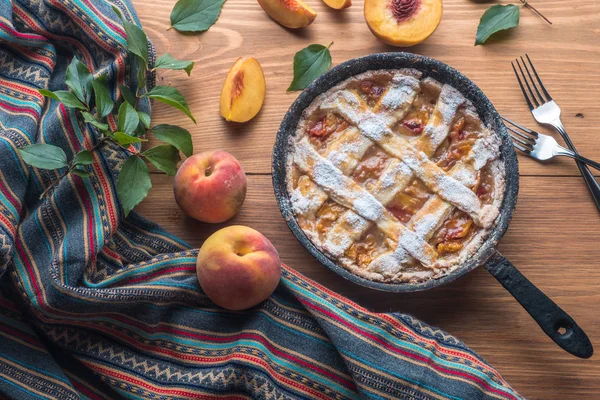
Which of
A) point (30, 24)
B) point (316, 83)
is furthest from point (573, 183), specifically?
point (30, 24)

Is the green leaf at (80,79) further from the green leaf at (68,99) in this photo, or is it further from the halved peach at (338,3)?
the halved peach at (338,3)

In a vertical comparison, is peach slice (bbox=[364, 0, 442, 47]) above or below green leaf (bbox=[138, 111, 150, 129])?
above

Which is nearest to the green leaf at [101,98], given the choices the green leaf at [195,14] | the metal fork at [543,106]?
the green leaf at [195,14]

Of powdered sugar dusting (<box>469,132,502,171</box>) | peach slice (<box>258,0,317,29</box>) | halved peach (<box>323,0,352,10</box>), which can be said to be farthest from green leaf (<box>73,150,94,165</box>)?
powdered sugar dusting (<box>469,132,502,171</box>)

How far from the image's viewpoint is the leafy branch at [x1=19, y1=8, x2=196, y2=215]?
1.29 meters

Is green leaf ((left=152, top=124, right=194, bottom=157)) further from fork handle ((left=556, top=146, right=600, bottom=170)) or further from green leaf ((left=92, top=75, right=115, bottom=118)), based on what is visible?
fork handle ((left=556, top=146, right=600, bottom=170))

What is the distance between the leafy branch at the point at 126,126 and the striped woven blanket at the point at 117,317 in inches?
1.7

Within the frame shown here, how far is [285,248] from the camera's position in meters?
1.46

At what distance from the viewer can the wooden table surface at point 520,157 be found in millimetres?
1430

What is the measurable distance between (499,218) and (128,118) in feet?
2.60

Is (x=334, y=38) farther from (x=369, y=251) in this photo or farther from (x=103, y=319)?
(x=103, y=319)

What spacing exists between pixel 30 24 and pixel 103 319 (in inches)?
25.9

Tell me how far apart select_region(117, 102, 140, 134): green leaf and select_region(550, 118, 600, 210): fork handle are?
917 mm

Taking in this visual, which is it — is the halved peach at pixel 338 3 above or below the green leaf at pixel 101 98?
above
